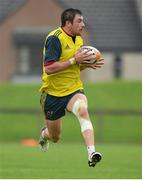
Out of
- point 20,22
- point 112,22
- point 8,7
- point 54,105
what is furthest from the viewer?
point 112,22

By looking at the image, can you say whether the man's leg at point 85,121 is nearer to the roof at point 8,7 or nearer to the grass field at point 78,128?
the grass field at point 78,128

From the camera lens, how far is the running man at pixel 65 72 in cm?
1303

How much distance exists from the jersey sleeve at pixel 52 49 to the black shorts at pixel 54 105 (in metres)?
0.62

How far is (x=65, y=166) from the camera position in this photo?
616 inches

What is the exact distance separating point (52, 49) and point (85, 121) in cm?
112

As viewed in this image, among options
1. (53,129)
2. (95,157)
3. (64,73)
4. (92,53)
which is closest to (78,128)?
(53,129)

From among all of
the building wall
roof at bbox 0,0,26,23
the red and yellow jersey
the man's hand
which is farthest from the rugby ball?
roof at bbox 0,0,26,23

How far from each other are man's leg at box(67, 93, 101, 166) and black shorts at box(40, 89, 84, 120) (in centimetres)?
24

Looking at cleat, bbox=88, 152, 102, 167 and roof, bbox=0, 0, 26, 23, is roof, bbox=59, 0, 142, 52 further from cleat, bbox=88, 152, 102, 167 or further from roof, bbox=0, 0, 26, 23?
cleat, bbox=88, 152, 102, 167

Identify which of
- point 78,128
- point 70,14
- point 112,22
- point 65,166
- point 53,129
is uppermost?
point 70,14

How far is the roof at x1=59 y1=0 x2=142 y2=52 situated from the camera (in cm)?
4831

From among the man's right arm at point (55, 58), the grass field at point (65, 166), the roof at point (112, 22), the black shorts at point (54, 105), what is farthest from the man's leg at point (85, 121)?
the roof at point (112, 22)

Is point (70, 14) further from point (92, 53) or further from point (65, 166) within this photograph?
point (65, 166)

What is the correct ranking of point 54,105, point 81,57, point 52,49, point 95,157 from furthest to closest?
point 54,105 < point 52,49 < point 81,57 < point 95,157
